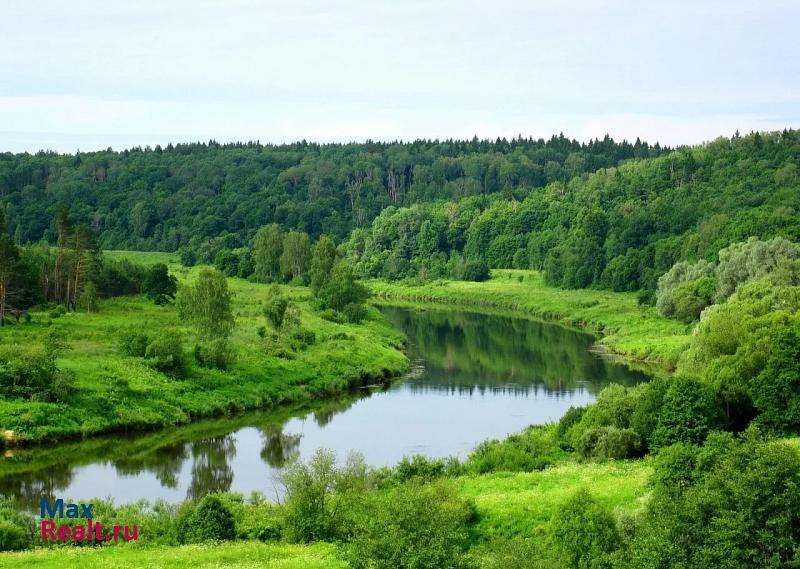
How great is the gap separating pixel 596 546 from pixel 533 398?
1662 inches

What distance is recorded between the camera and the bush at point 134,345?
6444 cm

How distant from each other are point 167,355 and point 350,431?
13.7m

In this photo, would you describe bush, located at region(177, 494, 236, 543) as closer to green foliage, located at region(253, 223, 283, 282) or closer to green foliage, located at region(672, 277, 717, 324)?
green foliage, located at region(672, 277, 717, 324)

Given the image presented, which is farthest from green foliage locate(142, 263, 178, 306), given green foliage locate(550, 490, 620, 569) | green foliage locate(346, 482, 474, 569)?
green foliage locate(550, 490, 620, 569)

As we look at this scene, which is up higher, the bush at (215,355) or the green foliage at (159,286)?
the green foliage at (159,286)

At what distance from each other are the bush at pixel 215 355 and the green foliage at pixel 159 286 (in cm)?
3354

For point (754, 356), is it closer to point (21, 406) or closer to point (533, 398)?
point (533, 398)

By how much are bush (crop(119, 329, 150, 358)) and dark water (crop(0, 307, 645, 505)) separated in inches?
346

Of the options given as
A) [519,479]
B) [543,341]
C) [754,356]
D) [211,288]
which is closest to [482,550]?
[519,479]

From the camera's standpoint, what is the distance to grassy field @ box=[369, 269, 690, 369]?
8772cm

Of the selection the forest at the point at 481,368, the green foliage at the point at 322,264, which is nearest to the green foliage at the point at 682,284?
the forest at the point at 481,368

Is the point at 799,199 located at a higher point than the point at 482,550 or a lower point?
higher

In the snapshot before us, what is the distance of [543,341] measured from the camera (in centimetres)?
9894

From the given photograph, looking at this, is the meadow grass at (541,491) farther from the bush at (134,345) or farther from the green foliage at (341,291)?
the green foliage at (341,291)
